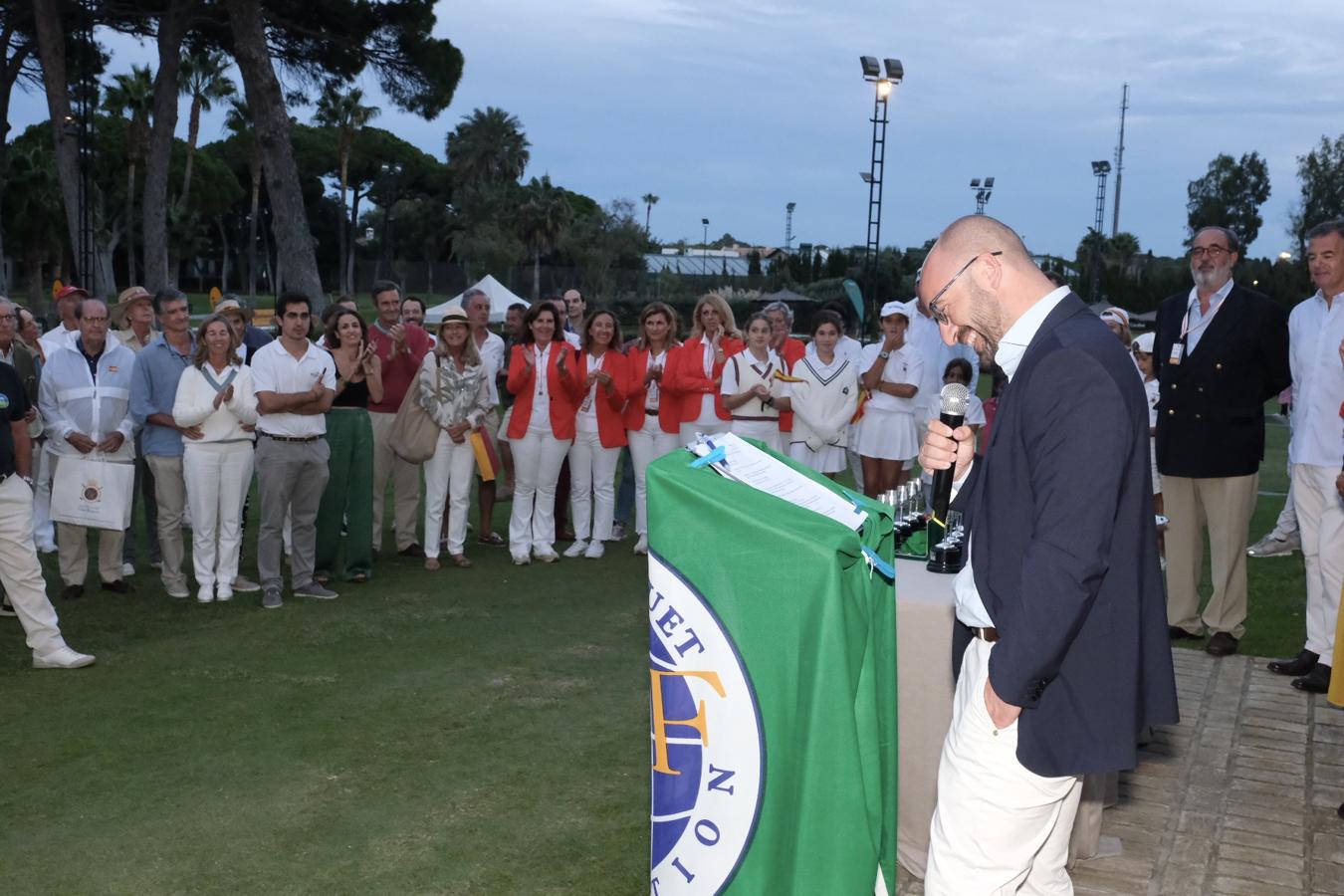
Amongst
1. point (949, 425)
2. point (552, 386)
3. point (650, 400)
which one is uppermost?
point (949, 425)

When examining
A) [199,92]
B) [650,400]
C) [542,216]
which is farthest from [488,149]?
[650,400]

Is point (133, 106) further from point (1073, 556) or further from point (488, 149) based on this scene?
point (1073, 556)

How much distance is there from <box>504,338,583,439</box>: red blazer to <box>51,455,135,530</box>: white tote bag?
2831mm

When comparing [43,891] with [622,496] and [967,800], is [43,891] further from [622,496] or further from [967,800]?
[622,496]

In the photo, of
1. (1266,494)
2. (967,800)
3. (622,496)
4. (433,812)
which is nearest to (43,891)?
(433,812)

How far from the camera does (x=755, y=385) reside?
9.51 m

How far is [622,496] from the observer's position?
36.4 ft

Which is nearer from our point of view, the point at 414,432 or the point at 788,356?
the point at 414,432

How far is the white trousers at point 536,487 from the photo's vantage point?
375 inches

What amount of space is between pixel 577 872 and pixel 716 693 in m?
1.38

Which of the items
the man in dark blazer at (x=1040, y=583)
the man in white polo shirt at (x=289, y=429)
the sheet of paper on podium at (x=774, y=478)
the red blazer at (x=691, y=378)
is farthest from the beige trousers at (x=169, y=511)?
the man in dark blazer at (x=1040, y=583)

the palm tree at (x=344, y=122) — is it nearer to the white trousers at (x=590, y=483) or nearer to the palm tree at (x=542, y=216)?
the palm tree at (x=542, y=216)

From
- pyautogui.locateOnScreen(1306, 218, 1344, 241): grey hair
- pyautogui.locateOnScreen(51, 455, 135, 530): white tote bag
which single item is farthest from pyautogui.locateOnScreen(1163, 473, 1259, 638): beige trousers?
pyautogui.locateOnScreen(51, 455, 135, 530): white tote bag

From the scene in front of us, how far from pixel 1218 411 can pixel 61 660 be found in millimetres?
6290
